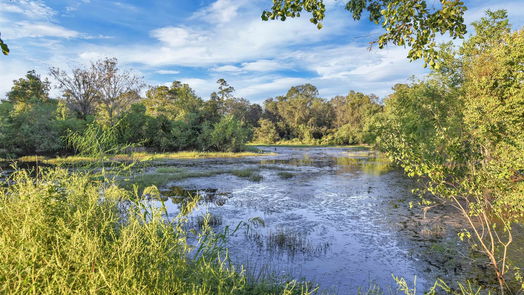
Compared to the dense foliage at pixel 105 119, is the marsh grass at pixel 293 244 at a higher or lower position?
lower

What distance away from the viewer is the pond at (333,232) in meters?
7.68

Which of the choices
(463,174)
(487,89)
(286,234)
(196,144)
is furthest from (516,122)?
(196,144)

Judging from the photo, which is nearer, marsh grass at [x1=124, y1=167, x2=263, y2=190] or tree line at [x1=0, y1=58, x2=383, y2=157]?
marsh grass at [x1=124, y1=167, x2=263, y2=190]

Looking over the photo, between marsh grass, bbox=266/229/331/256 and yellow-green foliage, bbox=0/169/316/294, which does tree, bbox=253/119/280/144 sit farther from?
yellow-green foliage, bbox=0/169/316/294

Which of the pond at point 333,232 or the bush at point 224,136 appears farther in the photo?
the bush at point 224,136

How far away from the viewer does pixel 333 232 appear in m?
11.0

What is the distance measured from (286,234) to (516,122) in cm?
814

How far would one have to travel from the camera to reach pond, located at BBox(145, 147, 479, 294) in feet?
25.2

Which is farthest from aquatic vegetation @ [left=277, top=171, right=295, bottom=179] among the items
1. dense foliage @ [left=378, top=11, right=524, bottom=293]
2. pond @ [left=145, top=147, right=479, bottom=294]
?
dense foliage @ [left=378, top=11, right=524, bottom=293]

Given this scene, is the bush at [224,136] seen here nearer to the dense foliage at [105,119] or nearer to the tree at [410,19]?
the dense foliage at [105,119]

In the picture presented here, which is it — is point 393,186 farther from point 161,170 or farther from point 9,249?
point 9,249

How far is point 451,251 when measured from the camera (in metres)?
9.06

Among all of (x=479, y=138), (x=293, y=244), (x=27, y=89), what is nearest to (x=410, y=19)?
(x=479, y=138)

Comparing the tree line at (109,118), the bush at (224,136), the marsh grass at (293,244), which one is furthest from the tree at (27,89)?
the marsh grass at (293,244)
